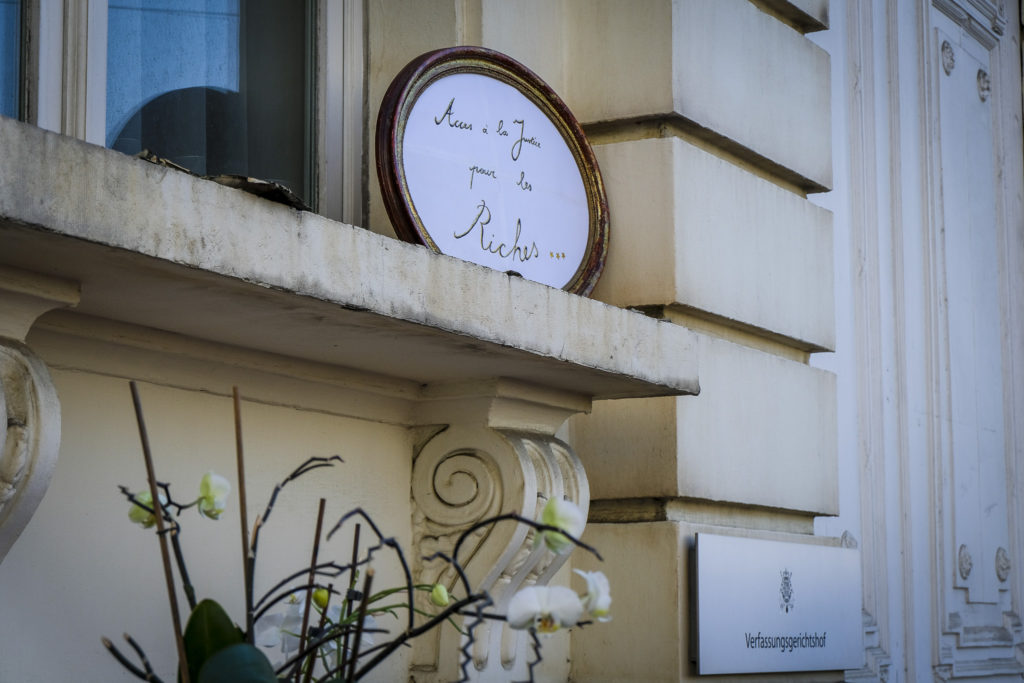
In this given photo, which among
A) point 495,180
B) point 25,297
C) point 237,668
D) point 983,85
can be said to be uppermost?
point 983,85

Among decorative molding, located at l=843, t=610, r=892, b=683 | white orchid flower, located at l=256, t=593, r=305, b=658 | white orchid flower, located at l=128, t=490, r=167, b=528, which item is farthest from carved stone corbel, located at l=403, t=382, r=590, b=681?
decorative molding, located at l=843, t=610, r=892, b=683

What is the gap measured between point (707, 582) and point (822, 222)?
3.34 ft

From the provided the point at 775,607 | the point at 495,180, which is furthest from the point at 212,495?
the point at 775,607

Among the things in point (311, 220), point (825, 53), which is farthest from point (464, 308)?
point (825, 53)

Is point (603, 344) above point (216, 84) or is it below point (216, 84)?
below

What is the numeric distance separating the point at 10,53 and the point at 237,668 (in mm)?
1000

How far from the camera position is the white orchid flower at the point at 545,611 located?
3.92 ft

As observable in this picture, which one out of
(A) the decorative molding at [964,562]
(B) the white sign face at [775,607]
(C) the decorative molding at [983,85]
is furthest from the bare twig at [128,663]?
(C) the decorative molding at [983,85]

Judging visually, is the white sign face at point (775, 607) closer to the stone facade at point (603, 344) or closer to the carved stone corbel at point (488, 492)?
the stone facade at point (603, 344)

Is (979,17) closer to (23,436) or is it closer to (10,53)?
(10,53)

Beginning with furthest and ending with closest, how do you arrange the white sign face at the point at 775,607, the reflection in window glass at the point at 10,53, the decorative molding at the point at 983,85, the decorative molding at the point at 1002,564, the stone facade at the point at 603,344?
the decorative molding at the point at 983,85
the decorative molding at the point at 1002,564
the white sign face at the point at 775,607
the reflection in window glass at the point at 10,53
the stone facade at the point at 603,344

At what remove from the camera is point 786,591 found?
2906 mm

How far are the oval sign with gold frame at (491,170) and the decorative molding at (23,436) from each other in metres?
0.73

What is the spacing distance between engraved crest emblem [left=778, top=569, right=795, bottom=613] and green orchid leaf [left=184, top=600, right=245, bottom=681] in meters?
1.74
